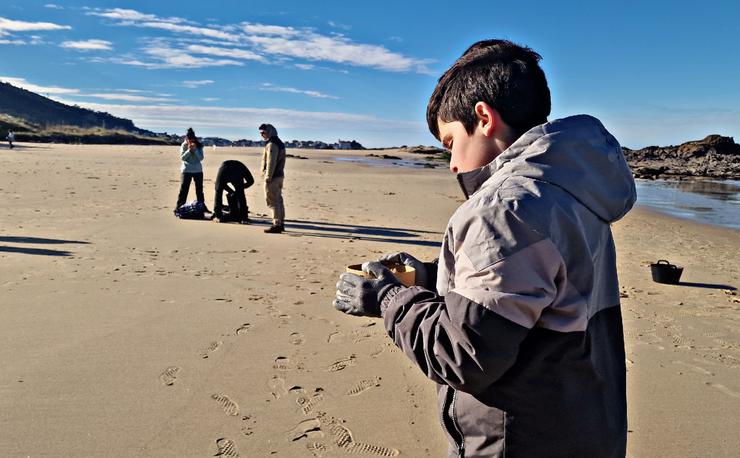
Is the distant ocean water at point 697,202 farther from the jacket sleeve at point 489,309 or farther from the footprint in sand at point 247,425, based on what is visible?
the jacket sleeve at point 489,309

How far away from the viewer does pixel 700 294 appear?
7.44 m

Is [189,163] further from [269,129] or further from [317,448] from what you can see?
[317,448]

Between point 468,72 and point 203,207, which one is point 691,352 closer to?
point 468,72

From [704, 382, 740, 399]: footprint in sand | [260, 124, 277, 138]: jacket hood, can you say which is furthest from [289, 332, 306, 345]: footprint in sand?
[260, 124, 277, 138]: jacket hood

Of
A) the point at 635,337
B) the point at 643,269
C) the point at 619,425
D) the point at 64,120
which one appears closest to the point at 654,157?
the point at 643,269

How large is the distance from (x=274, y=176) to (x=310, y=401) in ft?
23.1

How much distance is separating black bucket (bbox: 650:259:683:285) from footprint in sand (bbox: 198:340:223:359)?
566 cm

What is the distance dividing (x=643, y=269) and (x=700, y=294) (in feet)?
4.52

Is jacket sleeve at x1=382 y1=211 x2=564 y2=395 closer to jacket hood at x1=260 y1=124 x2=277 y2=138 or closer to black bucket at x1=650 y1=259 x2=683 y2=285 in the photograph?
black bucket at x1=650 y1=259 x2=683 y2=285

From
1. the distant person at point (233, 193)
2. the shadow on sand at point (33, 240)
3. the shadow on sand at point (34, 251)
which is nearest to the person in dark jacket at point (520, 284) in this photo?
the shadow on sand at point (34, 251)

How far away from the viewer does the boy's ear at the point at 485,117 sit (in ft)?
5.43

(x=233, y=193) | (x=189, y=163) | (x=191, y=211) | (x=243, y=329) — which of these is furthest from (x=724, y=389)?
(x=189, y=163)

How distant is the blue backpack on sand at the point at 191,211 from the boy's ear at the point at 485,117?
1071 centimetres

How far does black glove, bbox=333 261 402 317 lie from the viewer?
179 cm
